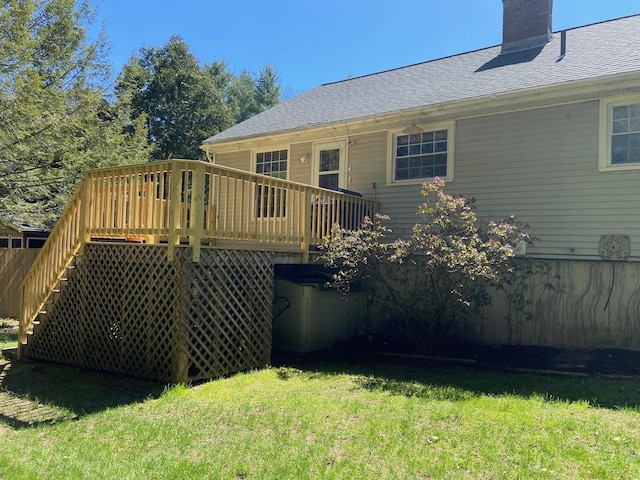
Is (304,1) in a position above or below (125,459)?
above

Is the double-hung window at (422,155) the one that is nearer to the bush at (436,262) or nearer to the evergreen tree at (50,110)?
the bush at (436,262)

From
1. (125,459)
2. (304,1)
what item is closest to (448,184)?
(125,459)

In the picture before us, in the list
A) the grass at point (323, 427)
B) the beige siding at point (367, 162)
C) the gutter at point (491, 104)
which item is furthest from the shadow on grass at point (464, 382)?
the gutter at point (491, 104)

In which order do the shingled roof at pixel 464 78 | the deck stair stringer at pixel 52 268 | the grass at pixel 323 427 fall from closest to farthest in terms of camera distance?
the grass at pixel 323 427 → the deck stair stringer at pixel 52 268 → the shingled roof at pixel 464 78

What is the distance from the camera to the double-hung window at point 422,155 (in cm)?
901

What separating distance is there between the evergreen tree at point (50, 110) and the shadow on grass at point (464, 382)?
6804mm

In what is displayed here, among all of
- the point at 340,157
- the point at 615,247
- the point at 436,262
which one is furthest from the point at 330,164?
the point at 615,247

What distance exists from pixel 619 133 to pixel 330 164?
212 inches

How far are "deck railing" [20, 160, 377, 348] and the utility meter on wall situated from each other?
13.7 ft

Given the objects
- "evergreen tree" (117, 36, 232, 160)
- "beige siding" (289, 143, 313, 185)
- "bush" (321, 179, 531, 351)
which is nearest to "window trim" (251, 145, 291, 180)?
"beige siding" (289, 143, 313, 185)

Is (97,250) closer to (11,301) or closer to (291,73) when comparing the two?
(11,301)

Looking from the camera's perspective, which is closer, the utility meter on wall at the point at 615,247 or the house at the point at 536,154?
the utility meter on wall at the point at 615,247

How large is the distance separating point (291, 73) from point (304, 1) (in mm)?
15889

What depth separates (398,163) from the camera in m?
9.64
